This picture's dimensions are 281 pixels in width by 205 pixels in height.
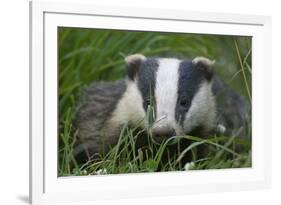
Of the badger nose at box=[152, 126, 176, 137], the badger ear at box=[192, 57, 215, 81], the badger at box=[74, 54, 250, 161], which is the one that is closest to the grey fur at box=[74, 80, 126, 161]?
the badger at box=[74, 54, 250, 161]

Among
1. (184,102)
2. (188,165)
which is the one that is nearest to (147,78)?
(184,102)

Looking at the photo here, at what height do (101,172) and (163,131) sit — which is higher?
(163,131)

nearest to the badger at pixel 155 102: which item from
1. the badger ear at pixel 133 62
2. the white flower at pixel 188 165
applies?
the badger ear at pixel 133 62

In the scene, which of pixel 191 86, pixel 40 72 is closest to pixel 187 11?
pixel 191 86

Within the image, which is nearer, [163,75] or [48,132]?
[48,132]

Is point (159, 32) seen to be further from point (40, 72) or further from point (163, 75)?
Answer: point (40, 72)

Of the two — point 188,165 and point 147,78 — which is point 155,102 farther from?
point 188,165

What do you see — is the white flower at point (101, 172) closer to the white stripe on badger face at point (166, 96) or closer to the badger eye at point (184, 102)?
the white stripe on badger face at point (166, 96)
